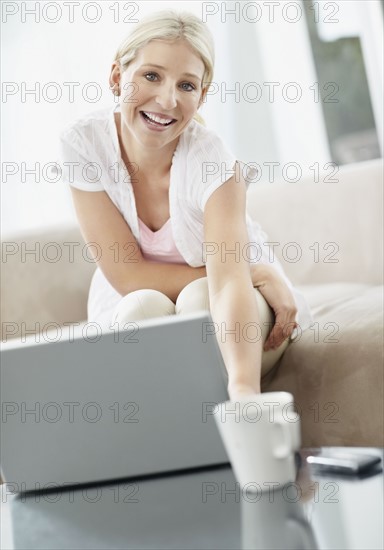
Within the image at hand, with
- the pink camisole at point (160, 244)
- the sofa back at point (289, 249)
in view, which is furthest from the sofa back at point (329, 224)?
the pink camisole at point (160, 244)

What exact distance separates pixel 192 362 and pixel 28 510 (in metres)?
0.25

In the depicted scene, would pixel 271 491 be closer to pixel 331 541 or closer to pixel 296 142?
pixel 331 541

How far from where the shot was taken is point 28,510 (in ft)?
3.23

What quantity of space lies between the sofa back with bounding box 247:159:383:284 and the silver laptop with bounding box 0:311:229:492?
1.18 metres

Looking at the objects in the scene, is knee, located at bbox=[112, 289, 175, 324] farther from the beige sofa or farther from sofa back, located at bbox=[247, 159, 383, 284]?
sofa back, located at bbox=[247, 159, 383, 284]

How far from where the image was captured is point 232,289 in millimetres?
1303

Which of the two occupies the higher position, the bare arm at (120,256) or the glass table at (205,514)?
the bare arm at (120,256)

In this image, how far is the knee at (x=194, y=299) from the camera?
142cm

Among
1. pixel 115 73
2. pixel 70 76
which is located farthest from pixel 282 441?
pixel 70 76

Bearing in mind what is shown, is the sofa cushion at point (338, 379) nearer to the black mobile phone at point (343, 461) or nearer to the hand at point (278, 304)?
the hand at point (278, 304)

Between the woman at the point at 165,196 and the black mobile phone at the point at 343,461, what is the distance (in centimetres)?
39

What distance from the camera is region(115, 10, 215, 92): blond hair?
1.52 metres

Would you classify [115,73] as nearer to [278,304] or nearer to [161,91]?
[161,91]

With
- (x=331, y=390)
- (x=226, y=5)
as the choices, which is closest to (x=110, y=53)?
(x=226, y=5)
